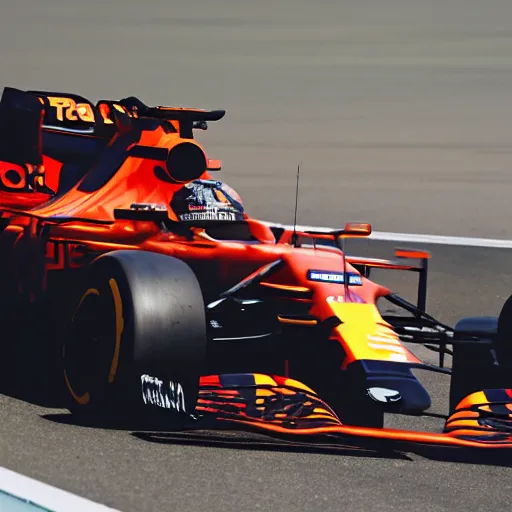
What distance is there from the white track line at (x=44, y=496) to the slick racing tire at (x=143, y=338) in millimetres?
1630

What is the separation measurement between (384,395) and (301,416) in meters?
0.51

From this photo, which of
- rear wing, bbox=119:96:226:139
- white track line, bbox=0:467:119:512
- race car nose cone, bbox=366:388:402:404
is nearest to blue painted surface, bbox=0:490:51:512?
white track line, bbox=0:467:119:512

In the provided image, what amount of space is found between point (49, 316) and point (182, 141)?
1564mm

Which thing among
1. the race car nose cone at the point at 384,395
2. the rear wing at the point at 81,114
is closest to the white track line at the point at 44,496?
the race car nose cone at the point at 384,395

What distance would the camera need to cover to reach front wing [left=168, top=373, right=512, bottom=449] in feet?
21.2

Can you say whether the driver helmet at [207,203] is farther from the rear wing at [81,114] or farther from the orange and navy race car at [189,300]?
the rear wing at [81,114]

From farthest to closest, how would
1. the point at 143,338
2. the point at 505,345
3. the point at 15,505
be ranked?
the point at 505,345
the point at 143,338
the point at 15,505

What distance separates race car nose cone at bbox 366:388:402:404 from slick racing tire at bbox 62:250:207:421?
3.14 ft

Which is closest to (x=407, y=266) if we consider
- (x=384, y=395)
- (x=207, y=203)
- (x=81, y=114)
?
(x=207, y=203)

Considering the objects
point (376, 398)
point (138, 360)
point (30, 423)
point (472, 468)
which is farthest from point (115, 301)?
Result: point (472, 468)

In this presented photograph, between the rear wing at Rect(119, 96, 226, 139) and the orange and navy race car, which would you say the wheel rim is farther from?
the rear wing at Rect(119, 96, 226, 139)

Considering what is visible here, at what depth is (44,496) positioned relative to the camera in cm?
485

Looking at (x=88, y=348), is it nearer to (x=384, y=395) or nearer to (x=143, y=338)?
(x=143, y=338)

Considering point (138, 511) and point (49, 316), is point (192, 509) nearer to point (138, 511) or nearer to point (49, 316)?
point (138, 511)
